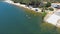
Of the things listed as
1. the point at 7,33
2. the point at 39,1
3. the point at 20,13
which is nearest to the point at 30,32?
the point at 7,33

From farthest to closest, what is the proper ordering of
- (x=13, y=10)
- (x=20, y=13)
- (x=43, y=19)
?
1. (x=13, y=10)
2. (x=20, y=13)
3. (x=43, y=19)

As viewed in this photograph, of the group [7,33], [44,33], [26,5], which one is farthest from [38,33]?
[26,5]

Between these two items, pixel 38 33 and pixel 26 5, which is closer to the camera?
pixel 38 33

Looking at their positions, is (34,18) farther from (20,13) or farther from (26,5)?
(26,5)

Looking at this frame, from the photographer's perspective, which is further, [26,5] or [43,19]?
[26,5]

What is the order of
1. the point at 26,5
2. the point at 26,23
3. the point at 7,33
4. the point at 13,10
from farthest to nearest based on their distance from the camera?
the point at 26,5 → the point at 13,10 → the point at 26,23 → the point at 7,33

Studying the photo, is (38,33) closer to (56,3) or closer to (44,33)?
(44,33)

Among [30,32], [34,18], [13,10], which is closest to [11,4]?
[13,10]

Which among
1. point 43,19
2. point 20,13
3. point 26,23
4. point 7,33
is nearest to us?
point 7,33

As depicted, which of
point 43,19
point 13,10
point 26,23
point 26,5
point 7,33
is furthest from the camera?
point 26,5
